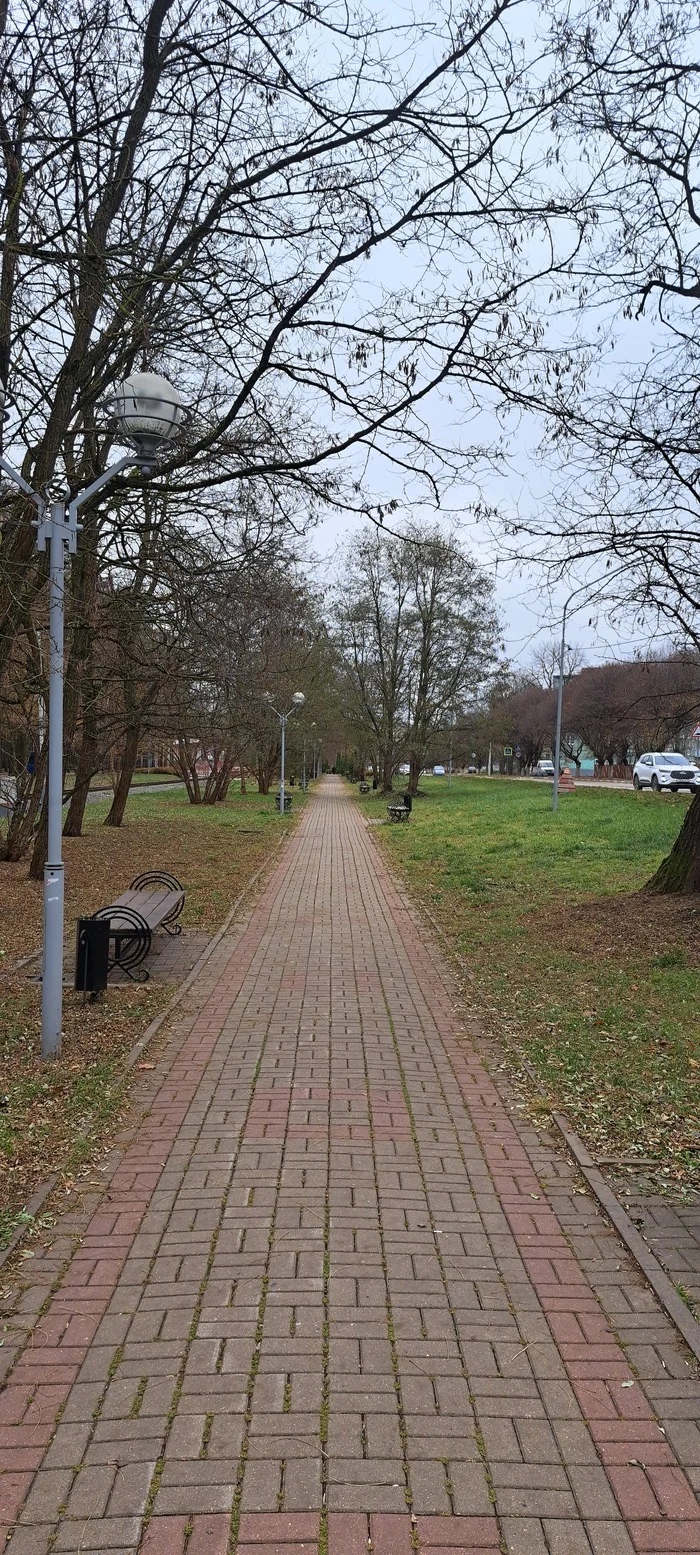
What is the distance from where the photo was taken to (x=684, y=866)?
34.0 feet

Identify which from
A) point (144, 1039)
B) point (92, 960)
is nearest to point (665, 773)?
point (92, 960)

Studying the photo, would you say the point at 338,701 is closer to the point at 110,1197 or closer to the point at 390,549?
the point at 390,549

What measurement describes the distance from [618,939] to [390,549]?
2905cm

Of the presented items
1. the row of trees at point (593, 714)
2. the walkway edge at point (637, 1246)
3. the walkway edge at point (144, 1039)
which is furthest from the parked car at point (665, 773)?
the walkway edge at point (637, 1246)

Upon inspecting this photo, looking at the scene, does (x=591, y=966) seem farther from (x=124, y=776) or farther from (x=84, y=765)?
(x=124, y=776)

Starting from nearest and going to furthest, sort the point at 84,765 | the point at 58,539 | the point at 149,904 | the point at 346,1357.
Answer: the point at 346,1357 < the point at 58,539 < the point at 149,904 < the point at 84,765

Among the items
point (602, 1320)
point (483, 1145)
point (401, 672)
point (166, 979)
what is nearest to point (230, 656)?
point (166, 979)

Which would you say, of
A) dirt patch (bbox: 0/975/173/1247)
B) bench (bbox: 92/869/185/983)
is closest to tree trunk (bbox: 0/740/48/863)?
bench (bbox: 92/869/185/983)

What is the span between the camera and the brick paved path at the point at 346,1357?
91.9 inches

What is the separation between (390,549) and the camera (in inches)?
1412

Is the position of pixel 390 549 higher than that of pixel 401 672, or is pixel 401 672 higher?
pixel 390 549

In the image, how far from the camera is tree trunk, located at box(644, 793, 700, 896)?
10125mm

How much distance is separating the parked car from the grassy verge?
20.1 metres

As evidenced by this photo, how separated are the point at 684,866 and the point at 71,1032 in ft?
23.4
